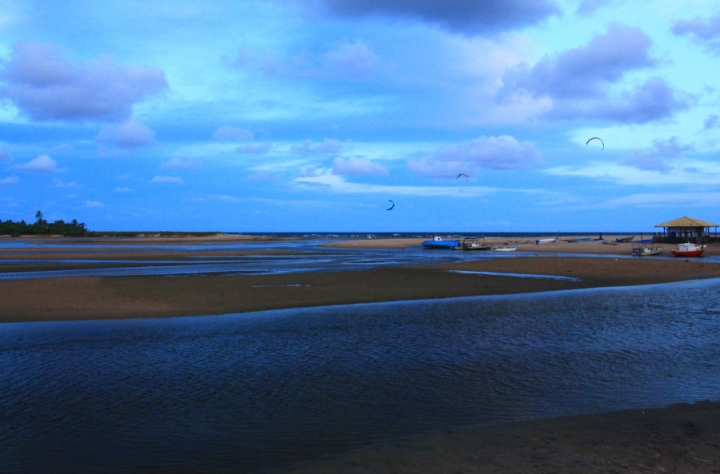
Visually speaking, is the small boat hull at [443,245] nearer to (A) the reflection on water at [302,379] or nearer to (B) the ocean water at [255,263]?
(B) the ocean water at [255,263]

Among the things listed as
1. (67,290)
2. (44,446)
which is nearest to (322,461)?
(44,446)

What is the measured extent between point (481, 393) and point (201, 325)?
10741 mm

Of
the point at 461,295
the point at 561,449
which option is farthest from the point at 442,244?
the point at 561,449

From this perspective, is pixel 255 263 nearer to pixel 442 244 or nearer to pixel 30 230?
pixel 442 244

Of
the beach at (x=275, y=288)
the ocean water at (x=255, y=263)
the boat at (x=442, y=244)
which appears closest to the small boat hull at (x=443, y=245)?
the boat at (x=442, y=244)

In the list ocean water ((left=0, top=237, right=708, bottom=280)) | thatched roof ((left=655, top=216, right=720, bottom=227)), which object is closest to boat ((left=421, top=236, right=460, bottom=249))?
ocean water ((left=0, top=237, right=708, bottom=280))

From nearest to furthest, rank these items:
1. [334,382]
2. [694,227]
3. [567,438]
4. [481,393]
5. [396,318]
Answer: [567,438], [481,393], [334,382], [396,318], [694,227]

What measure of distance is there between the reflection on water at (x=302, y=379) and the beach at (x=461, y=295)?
697mm

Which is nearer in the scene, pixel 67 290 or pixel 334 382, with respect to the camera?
pixel 334 382

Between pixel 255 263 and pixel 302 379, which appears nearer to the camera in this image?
pixel 302 379

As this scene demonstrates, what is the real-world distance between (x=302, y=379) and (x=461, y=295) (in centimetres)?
1472

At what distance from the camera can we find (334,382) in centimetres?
1177

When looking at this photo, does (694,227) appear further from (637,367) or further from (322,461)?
(322,461)

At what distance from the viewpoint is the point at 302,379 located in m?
12.0
